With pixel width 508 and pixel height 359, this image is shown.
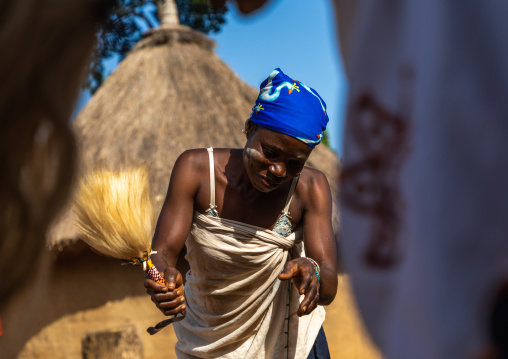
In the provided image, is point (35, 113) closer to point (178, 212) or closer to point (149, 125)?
point (178, 212)

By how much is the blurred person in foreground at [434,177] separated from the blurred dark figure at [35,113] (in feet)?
1.58

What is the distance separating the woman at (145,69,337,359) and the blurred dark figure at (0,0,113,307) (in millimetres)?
1682

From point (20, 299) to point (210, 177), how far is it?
76.9 inches

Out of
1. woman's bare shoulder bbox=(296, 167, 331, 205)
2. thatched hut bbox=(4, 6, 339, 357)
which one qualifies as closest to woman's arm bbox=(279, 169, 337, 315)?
woman's bare shoulder bbox=(296, 167, 331, 205)

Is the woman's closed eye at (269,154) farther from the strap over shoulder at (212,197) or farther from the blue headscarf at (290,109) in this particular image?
the strap over shoulder at (212,197)

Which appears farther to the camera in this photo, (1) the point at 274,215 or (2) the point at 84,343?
(2) the point at 84,343

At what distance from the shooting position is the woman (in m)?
2.76

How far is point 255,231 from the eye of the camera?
3.00m

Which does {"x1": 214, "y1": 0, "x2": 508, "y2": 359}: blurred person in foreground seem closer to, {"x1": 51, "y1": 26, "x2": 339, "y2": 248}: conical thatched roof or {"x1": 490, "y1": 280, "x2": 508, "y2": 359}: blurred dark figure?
{"x1": 490, "y1": 280, "x2": 508, "y2": 359}: blurred dark figure

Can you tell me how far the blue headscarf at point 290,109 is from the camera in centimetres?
271

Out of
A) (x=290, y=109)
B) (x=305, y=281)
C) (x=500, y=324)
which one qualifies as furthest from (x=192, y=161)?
(x=500, y=324)

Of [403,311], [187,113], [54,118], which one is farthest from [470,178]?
[187,113]

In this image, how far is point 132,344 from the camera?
21.0ft

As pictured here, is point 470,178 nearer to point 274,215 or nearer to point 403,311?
point 403,311
